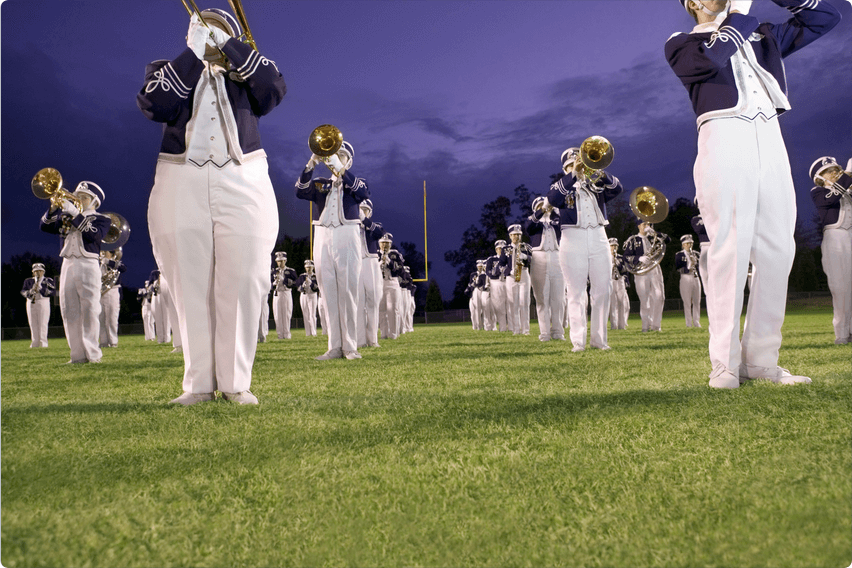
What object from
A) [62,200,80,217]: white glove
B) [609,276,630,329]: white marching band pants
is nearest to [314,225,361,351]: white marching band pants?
[62,200,80,217]: white glove

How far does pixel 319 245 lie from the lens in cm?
842

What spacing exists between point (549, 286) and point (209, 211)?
33.3 ft

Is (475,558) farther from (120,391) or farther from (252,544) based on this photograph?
(120,391)

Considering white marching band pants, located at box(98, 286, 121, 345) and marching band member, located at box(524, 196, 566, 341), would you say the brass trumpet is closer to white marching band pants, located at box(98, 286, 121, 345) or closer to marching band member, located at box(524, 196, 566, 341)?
white marching band pants, located at box(98, 286, 121, 345)

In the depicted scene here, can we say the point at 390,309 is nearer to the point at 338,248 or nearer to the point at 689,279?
the point at 689,279

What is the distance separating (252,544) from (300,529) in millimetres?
143

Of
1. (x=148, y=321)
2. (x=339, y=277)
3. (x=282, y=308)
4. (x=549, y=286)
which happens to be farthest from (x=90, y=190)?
(x=148, y=321)

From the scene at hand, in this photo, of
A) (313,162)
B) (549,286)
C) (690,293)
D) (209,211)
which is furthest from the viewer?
(690,293)

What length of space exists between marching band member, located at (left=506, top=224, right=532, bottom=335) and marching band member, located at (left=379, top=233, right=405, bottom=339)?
3326 millimetres

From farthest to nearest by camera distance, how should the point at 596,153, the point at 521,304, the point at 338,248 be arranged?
the point at 521,304 → the point at 596,153 → the point at 338,248

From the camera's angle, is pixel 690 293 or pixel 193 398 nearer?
pixel 193 398

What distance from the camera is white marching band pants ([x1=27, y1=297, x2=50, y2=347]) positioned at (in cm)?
1778

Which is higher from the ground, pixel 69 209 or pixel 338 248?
pixel 69 209

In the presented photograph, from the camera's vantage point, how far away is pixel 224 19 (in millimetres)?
4238
